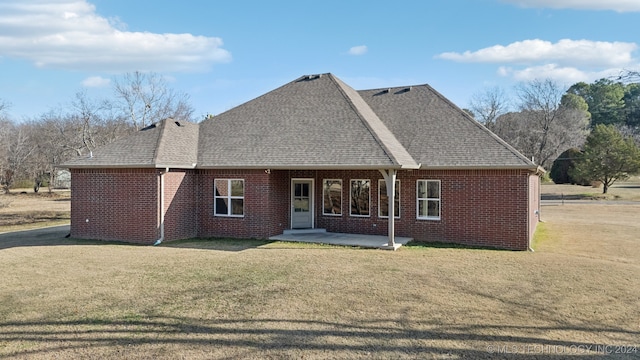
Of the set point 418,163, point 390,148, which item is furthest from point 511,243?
point 390,148

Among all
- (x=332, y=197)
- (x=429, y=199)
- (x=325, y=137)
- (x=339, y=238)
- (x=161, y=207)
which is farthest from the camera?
(x=332, y=197)

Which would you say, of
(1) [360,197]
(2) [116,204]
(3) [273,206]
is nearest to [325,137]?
(1) [360,197]

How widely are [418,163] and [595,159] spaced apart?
29962 millimetres

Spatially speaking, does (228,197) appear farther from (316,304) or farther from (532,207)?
(532,207)

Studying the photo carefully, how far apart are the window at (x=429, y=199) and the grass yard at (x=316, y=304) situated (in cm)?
198

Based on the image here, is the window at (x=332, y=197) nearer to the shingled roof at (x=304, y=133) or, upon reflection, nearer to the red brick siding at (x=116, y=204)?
the shingled roof at (x=304, y=133)

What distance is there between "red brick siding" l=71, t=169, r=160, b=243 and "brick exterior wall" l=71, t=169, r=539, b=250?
3cm

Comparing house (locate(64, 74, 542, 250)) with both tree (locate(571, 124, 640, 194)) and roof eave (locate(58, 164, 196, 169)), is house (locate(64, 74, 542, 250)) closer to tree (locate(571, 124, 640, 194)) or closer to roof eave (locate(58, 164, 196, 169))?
roof eave (locate(58, 164, 196, 169))

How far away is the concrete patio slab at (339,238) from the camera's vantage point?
42.7 ft

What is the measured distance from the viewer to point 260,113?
17.3m

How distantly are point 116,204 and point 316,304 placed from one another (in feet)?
32.5

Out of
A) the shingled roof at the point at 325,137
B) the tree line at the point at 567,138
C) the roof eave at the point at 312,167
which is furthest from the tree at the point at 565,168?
the roof eave at the point at 312,167

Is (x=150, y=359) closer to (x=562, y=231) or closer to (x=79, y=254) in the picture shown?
(x=79, y=254)

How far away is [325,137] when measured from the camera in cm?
1468
